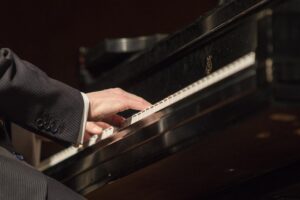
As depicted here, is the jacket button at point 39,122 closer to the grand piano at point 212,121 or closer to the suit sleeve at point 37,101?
the suit sleeve at point 37,101

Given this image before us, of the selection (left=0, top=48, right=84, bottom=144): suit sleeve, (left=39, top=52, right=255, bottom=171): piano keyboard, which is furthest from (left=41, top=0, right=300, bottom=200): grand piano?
(left=0, top=48, right=84, bottom=144): suit sleeve

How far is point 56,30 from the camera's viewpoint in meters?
2.62

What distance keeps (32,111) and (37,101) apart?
26 millimetres

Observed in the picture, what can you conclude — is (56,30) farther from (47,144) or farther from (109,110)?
(109,110)

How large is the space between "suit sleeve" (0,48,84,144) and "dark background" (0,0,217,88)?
1.09 metres

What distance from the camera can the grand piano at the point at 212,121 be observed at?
3.68ft

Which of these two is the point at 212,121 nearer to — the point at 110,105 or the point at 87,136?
the point at 110,105

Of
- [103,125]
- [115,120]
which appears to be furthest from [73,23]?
[115,120]

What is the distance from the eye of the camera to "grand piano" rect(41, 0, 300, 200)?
112cm

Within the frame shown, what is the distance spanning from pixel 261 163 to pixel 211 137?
169 mm

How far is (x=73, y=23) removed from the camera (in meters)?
2.62

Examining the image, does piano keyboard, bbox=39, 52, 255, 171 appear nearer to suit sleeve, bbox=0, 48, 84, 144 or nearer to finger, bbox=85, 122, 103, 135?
finger, bbox=85, 122, 103, 135

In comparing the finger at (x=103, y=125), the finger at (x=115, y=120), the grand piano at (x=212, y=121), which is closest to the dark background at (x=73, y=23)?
the grand piano at (x=212, y=121)

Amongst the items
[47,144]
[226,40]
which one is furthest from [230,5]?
[47,144]
